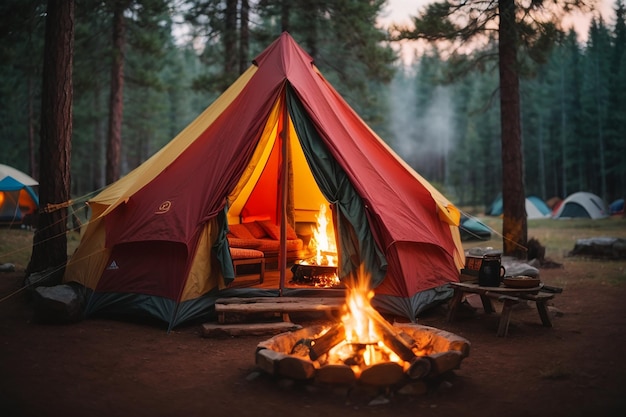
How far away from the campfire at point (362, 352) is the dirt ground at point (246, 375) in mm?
154

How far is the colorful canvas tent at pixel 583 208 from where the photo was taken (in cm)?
2472

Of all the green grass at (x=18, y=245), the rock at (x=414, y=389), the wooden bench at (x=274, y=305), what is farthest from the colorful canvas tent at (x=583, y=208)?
the rock at (x=414, y=389)

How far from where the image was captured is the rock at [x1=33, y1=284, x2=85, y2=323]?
6.00 metres

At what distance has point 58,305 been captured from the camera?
5.99 metres

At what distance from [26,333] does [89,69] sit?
1253cm

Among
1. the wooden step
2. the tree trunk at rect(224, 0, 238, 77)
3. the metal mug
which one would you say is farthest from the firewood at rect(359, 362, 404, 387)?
the tree trunk at rect(224, 0, 238, 77)

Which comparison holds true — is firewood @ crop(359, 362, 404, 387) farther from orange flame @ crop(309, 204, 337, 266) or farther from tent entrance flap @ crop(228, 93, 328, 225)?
tent entrance flap @ crop(228, 93, 328, 225)

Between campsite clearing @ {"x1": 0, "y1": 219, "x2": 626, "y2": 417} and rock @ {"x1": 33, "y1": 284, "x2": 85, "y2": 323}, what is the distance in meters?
0.14

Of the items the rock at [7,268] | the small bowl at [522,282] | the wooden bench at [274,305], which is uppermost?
the small bowl at [522,282]

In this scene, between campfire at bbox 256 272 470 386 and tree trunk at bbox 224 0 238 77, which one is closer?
campfire at bbox 256 272 470 386

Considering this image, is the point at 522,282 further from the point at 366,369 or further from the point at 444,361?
the point at 366,369

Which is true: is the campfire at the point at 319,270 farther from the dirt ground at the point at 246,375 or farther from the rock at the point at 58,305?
the rock at the point at 58,305

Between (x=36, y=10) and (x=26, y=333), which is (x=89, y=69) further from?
(x=26, y=333)

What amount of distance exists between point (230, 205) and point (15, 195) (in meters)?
14.5
